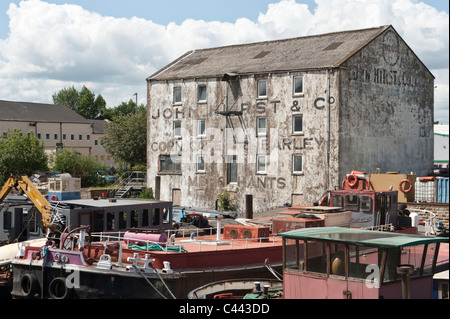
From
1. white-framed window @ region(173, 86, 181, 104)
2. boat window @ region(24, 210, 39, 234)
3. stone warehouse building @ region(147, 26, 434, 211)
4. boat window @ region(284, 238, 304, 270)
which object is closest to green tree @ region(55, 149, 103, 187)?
stone warehouse building @ region(147, 26, 434, 211)

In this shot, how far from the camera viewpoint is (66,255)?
22.5m

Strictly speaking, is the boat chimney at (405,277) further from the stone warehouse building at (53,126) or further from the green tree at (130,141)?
the stone warehouse building at (53,126)

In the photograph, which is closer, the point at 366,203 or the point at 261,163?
the point at 366,203

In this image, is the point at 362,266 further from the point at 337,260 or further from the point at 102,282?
the point at 102,282

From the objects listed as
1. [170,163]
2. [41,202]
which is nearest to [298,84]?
[170,163]

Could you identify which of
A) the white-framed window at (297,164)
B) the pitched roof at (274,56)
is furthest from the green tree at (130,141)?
the white-framed window at (297,164)

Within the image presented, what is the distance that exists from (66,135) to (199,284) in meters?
71.1

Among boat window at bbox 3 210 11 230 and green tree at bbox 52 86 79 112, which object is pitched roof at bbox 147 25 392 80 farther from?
green tree at bbox 52 86 79 112

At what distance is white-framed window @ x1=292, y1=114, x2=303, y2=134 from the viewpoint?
47594mm

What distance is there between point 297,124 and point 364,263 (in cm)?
3137

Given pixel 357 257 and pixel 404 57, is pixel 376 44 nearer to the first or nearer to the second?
pixel 404 57

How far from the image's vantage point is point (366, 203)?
2819 cm

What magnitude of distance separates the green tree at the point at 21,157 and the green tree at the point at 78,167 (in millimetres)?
1701

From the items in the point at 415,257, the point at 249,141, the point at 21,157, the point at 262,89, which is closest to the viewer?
the point at 415,257
